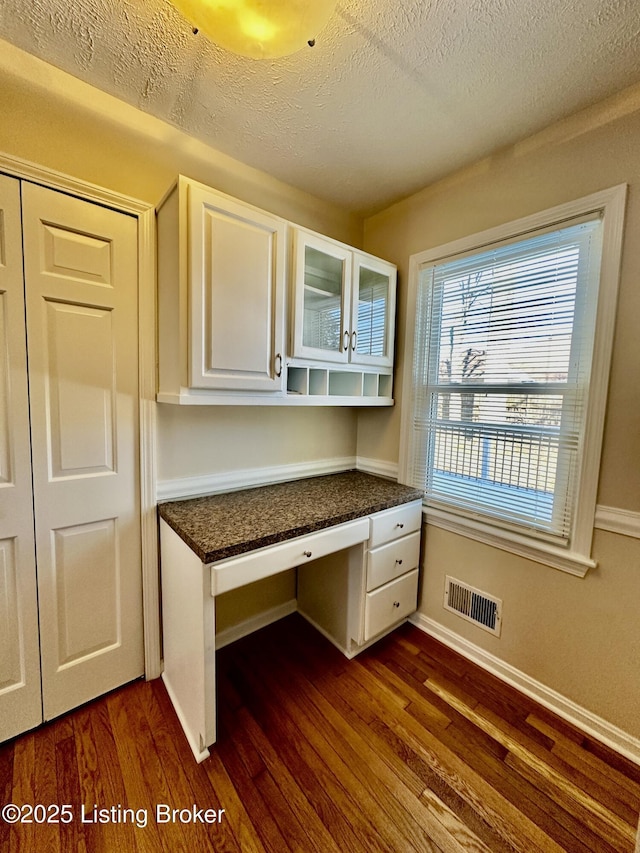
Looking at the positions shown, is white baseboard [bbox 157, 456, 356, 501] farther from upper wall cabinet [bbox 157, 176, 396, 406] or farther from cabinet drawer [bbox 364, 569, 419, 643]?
cabinet drawer [bbox 364, 569, 419, 643]

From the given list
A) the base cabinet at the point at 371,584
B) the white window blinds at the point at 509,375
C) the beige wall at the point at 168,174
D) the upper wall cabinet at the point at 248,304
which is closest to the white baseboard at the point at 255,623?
the base cabinet at the point at 371,584

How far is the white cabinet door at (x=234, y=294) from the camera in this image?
1354mm

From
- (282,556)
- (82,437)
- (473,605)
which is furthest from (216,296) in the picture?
(473,605)

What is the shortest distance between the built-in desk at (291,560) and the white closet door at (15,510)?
1.61ft

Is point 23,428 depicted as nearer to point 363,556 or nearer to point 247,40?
point 247,40

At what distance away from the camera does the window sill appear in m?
1.48

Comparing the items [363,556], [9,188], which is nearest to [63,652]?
[363,556]

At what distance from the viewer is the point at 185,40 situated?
→ 3.76ft

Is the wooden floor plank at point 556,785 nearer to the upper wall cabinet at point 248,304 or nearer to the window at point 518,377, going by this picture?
the window at point 518,377

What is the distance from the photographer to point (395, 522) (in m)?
1.87

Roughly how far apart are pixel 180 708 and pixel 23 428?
1.32 meters

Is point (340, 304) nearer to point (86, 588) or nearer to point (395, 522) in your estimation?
point (395, 522)

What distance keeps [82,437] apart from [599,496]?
85.0 inches

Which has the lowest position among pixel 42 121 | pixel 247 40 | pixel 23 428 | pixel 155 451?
pixel 155 451
